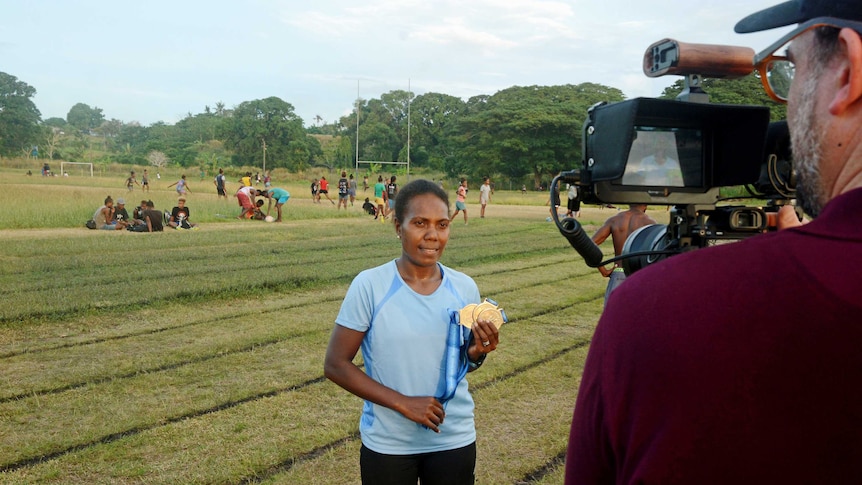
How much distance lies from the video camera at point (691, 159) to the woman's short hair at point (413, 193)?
1244mm

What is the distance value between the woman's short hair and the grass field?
2.03 m

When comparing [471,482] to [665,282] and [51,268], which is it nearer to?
[665,282]

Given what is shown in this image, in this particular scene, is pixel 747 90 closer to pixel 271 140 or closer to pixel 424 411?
pixel 424 411

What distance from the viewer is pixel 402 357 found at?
2896 millimetres

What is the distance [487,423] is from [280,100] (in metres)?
79.4

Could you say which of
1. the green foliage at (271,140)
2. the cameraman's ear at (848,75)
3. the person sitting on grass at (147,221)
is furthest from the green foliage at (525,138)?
the cameraman's ear at (848,75)

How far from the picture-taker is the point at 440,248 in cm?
317

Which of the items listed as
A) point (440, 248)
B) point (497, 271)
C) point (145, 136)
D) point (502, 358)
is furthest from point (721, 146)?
point (145, 136)

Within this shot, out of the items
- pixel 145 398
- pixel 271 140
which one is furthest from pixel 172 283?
pixel 271 140

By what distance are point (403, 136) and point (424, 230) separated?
7877 cm

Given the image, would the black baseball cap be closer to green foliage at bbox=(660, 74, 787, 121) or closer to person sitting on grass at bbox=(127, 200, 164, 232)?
green foliage at bbox=(660, 74, 787, 121)

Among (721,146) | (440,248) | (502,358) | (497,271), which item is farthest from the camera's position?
(497,271)

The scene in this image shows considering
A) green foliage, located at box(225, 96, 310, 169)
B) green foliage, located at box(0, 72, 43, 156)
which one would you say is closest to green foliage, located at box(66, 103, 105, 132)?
green foliage, located at box(0, 72, 43, 156)

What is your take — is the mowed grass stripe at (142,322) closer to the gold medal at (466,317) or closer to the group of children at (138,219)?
the gold medal at (466,317)
